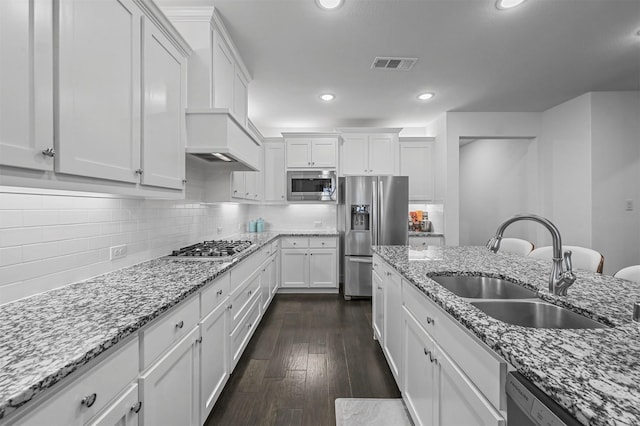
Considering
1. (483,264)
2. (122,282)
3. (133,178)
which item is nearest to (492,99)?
(483,264)

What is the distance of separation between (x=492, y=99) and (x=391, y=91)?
1454 millimetres

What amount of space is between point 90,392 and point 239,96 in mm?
2589

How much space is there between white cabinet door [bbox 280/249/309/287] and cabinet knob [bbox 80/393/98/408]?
3330mm

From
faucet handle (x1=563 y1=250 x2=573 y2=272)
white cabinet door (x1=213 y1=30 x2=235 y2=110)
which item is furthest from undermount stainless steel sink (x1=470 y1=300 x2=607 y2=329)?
white cabinet door (x1=213 y1=30 x2=235 y2=110)

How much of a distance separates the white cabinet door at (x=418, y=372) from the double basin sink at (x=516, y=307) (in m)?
0.31

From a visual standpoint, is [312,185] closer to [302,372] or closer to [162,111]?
[302,372]

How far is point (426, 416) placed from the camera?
4.35 ft

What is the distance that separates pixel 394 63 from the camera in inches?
109

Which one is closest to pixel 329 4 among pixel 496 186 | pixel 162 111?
pixel 162 111

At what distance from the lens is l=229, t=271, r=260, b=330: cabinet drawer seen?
1990mm

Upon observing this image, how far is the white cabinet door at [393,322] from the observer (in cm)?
181

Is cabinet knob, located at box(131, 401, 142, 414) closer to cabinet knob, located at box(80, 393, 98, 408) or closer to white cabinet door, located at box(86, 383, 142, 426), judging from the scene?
white cabinet door, located at box(86, 383, 142, 426)

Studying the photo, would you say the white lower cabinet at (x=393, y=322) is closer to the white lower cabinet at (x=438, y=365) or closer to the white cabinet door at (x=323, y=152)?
the white lower cabinet at (x=438, y=365)

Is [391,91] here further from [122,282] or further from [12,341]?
[12,341]
